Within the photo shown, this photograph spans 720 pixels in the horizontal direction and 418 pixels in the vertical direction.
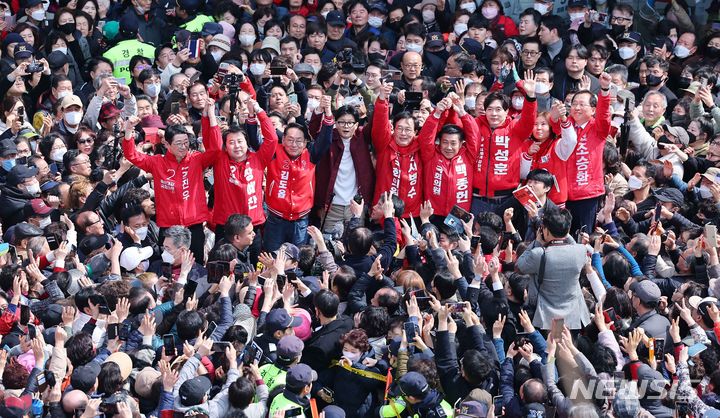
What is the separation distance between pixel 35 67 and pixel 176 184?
268 centimetres

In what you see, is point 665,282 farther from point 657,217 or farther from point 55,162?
point 55,162

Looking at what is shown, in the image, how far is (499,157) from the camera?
12008mm

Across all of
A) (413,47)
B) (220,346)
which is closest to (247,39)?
(413,47)

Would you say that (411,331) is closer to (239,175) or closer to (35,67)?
(239,175)

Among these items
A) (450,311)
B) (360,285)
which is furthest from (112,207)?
(450,311)

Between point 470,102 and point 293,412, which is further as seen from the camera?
point 470,102

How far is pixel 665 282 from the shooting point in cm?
1051

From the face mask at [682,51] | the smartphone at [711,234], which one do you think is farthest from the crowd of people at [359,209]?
the face mask at [682,51]

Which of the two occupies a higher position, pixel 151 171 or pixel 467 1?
pixel 467 1

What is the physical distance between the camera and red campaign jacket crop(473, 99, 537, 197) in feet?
39.4

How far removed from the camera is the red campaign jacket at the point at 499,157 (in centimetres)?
1201

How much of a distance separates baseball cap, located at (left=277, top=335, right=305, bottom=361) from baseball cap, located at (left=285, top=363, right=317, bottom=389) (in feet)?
1.00

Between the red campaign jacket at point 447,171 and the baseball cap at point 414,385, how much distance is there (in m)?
3.47

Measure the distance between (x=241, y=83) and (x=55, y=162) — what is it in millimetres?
1891
